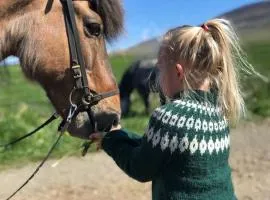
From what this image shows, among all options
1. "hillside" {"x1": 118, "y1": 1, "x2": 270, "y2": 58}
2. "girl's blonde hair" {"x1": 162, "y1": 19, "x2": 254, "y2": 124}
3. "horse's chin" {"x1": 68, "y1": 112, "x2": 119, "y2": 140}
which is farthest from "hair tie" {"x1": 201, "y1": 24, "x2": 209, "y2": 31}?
"hillside" {"x1": 118, "y1": 1, "x2": 270, "y2": 58}

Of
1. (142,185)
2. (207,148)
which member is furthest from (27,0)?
(142,185)

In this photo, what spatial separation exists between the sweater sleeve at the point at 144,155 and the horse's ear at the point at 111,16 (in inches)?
33.1

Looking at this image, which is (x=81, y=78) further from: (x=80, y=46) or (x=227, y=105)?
(x=227, y=105)

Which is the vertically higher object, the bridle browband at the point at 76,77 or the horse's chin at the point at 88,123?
the bridle browband at the point at 76,77

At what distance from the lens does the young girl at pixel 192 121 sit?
2.00m

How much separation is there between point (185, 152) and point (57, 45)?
104 cm

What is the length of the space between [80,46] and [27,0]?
0.37 metres

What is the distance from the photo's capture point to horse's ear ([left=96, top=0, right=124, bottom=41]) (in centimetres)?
279

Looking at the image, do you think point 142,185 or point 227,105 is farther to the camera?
point 142,185

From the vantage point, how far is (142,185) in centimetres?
520

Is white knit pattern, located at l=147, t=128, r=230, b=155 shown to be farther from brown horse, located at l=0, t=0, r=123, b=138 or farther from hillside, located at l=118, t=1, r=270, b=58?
hillside, located at l=118, t=1, r=270, b=58

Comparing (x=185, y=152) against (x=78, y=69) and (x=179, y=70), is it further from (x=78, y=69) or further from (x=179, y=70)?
(x=78, y=69)

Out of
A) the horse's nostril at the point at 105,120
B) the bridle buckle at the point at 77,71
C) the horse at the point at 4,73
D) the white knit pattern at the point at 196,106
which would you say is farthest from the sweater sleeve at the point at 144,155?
the horse at the point at 4,73

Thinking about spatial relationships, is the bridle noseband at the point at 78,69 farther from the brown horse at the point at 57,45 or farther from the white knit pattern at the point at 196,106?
the white knit pattern at the point at 196,106
